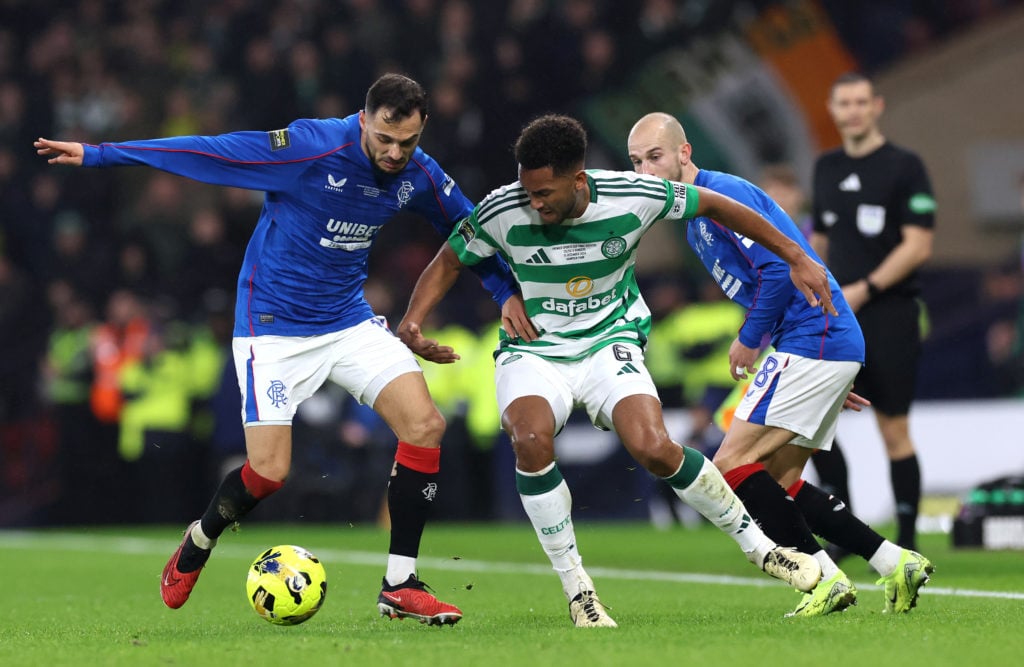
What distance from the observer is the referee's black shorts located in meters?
7.60

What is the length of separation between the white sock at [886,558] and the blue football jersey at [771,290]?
0.73 m

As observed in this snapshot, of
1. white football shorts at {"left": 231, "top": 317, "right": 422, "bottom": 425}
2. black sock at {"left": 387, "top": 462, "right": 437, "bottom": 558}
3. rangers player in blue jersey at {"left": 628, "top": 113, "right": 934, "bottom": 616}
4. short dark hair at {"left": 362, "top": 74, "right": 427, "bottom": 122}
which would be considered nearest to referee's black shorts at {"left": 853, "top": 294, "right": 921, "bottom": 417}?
rangers player in blue jersey at {"left": 628, "top": 113, "right": 934, "bottom": 616}

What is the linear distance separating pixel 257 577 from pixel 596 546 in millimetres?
5356

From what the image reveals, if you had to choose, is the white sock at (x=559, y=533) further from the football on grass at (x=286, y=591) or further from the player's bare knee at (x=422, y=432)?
the football on grass at (x=286, y=591)

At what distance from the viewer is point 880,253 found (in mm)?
7746

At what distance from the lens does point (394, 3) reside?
1672 centimetres

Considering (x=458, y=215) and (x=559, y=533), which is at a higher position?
(x=458, y=215)

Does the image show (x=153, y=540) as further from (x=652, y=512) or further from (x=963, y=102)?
(x=963, y=102)

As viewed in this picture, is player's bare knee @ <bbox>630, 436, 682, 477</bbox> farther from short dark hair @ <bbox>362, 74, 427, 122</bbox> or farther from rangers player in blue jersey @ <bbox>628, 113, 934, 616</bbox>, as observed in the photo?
short dark hair @ <bbox>362, 74, 427, 122</bbox>

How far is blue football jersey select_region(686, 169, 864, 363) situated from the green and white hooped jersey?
1.45 ft

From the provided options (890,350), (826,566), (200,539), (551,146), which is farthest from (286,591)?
(890,350)

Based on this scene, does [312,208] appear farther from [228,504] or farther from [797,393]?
[797,393]

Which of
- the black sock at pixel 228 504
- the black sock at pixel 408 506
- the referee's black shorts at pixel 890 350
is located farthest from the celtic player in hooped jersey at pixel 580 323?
the referee's black shorts at pixel 890 350

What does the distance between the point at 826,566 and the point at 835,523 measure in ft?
0.88
